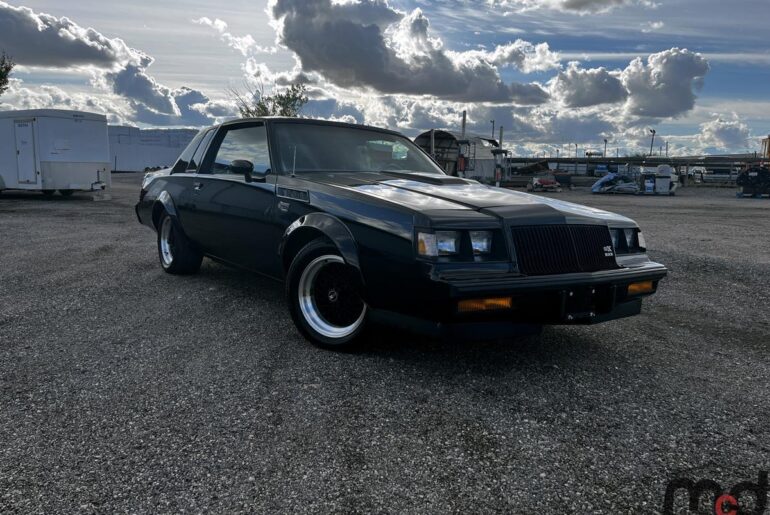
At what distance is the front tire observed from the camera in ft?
11.6

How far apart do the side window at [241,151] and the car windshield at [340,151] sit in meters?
0.15

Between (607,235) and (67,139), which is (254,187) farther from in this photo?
(67,139)

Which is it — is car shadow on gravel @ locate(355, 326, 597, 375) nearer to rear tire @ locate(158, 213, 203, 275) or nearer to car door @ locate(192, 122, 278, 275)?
car door @ locate(192, 122, 278, 275)

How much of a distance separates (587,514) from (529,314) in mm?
1224

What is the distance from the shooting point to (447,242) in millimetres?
3047

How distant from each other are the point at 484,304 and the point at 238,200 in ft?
7.91

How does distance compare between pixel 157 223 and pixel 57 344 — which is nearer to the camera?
pixel 57 344

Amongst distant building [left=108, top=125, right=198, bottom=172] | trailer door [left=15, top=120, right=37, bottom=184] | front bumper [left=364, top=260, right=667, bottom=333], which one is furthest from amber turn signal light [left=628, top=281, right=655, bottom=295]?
distant building [left=108, top=125, right=198, bottom=172]

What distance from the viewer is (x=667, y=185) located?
2984cm

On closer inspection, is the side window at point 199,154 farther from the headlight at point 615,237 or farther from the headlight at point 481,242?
the headlight at point 615,237

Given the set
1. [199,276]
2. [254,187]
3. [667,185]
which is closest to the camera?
[254,187]

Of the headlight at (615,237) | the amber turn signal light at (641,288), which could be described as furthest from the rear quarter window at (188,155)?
the amber turn signal light at (641,288)

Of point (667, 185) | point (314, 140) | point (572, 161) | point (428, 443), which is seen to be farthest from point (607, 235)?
point (572, 161)

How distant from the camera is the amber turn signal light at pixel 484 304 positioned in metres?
2.94
